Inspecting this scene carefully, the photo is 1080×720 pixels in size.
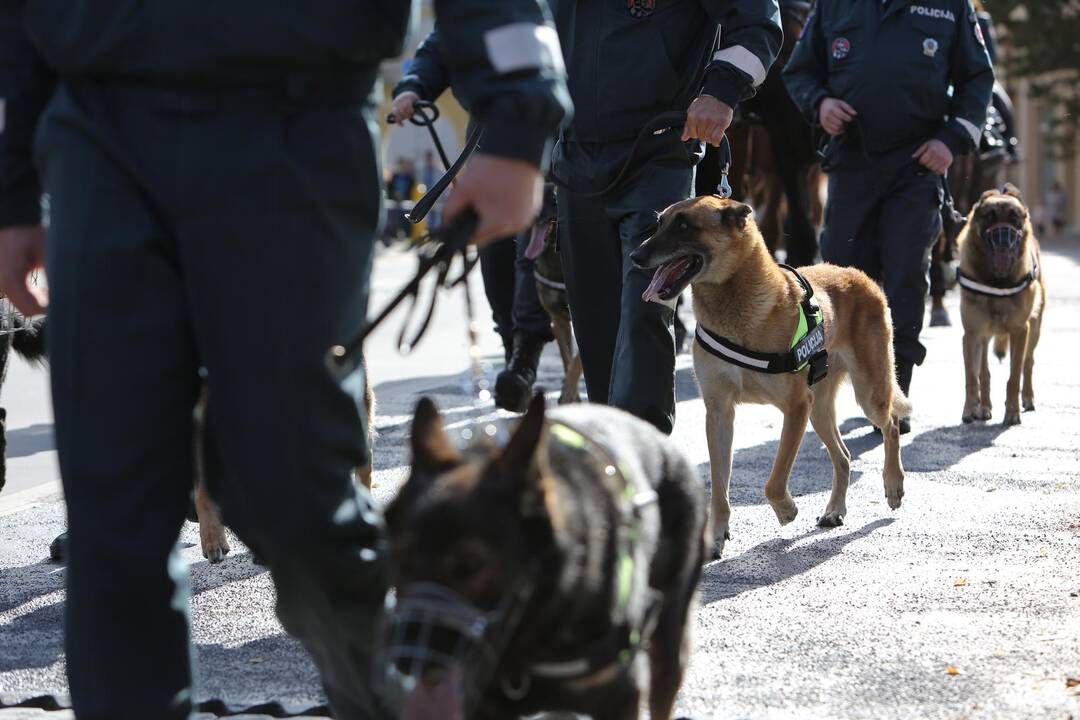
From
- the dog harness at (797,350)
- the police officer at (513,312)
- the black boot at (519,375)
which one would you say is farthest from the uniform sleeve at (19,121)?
the black boot at (519,375)

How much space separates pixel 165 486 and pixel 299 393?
31 cm

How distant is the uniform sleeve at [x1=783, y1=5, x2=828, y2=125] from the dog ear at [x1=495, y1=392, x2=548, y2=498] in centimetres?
605

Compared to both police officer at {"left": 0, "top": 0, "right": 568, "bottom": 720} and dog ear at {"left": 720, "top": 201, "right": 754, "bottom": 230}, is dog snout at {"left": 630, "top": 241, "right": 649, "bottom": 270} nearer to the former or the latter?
dog ear at {"left": 720, "top": 201, "right": 754, "bottom": 230}

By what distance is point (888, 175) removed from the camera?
787cm

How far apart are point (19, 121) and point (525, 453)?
1.13m

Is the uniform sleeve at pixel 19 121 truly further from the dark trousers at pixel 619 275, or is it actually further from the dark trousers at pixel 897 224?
the dark trousers at pixel 897 224

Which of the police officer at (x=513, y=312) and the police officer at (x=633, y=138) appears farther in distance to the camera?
the police officer at (x=513, y=312)

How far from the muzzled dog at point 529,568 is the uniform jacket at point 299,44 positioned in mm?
504

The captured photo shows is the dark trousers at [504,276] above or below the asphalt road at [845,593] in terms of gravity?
above

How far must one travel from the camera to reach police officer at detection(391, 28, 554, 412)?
8.05 metres

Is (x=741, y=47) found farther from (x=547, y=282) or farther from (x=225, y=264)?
(x=547, y=282)

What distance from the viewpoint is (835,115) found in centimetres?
782

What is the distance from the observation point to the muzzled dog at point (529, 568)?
7.20 ft

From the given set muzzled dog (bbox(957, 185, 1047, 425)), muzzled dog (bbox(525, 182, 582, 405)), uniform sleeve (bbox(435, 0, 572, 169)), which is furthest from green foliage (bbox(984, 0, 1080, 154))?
uniform sleeve (bbox(435, 0, 572, 169))
